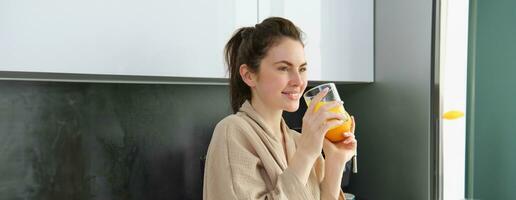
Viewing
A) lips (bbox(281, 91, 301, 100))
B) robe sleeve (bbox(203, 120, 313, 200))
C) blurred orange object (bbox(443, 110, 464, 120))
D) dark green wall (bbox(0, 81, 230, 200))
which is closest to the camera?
robe sleeve (bbox(203, 120, 313, 200))

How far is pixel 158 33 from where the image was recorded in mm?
1037

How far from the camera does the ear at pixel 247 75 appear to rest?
94 centimetres

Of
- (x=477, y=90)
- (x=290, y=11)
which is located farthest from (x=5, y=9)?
(x=477, y=90)

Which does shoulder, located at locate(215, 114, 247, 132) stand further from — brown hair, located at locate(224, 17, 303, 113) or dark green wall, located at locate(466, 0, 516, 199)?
dark green wall, located at locate(466, 0, 516, 199)

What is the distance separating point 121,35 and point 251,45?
294mm

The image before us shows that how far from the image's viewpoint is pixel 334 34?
149cm

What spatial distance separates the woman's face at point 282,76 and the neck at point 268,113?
1.4 inches

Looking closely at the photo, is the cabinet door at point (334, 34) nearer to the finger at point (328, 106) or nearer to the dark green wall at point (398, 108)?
the dark green wall at point (398, 108)

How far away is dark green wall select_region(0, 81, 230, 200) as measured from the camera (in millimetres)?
1131

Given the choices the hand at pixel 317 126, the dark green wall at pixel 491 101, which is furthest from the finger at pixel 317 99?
the dark green wall at pixel 491 101

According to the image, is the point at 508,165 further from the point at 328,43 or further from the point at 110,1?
the point at 110,1

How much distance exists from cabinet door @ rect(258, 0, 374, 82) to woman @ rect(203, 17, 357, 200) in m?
0.34

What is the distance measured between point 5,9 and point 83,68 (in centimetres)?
18

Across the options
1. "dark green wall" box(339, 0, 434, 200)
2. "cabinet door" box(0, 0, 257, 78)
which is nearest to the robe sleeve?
"cabinet door" box(0, 0, 257, 78)
